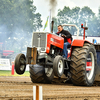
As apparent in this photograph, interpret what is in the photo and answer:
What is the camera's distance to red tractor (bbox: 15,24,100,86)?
7449 millimetres

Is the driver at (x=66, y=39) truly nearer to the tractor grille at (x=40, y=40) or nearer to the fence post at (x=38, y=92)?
the tractor grille at (x=40, y=40)

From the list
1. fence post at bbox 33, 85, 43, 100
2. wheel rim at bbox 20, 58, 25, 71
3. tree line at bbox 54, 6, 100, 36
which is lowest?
fence post at bbox 33, 85, 43, 100

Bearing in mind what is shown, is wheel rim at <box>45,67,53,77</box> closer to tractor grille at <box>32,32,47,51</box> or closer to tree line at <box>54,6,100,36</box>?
tractor grille at <box>32,32,47,51</box>

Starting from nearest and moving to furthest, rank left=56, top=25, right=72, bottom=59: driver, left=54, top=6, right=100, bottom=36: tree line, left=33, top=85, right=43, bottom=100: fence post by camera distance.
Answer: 1. left=33, top=85, right=43, bottom=100: fence post
2. left=56, top=25, right=72, bottom=59: driver
3. left=54, top=6, right=100, bottom=36: tree line

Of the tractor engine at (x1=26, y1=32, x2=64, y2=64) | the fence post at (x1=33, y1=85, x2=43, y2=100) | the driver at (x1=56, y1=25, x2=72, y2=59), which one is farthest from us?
the driver at (x1=56, y1=25, x2=72, y2=59)

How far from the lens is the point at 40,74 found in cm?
827

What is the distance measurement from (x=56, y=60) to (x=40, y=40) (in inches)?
40.9

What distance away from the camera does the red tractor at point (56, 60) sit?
745 centimetres

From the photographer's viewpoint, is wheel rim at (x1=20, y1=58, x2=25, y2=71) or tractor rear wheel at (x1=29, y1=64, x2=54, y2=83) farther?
tractor rear wheel at (x1=29, y1=64, x2=54, y2=83)

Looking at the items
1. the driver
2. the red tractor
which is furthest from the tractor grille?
the driver

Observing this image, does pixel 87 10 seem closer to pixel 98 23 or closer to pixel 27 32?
pixel 98 23

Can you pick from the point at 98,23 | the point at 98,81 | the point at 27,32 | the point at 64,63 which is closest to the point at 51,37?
the point at 64,63

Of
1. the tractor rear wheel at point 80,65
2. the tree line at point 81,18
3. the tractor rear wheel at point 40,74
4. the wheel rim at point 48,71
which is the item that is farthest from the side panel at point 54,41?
the tree line at point 81,18

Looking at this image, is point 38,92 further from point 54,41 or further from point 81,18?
point 81,18
